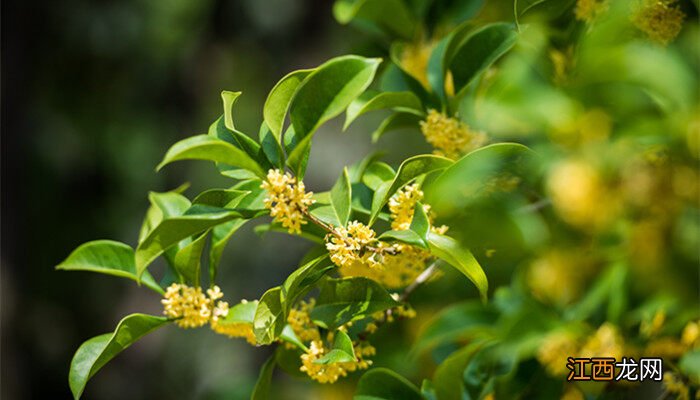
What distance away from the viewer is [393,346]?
1327 mm

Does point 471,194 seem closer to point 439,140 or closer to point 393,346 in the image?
point 439,140

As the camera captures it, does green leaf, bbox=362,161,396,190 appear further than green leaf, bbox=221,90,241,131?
Yes

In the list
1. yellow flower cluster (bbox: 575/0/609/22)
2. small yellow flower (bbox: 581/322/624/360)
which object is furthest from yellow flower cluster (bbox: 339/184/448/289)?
yellow flower cluster (bbox: 575/0/609/22)

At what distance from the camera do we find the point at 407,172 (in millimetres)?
823

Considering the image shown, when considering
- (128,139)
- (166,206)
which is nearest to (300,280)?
(166,206)

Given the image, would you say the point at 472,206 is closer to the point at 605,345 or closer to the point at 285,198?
the point at 285,198

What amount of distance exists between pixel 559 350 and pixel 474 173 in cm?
35

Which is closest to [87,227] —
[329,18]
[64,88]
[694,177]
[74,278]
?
[74,278]

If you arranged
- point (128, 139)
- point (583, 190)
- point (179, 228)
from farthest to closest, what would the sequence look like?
point (128, 139) < point (179, 228) < point (583, 190)

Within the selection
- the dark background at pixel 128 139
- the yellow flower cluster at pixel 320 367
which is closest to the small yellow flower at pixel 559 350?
the yellow flower cluster at pixel 320 367

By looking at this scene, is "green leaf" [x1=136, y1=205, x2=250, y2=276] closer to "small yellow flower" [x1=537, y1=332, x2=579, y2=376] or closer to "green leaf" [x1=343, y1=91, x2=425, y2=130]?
"green leaf" [x1=343, y1=91, x2=425, y2=130]

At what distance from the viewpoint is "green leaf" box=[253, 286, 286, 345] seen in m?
→ 0.80

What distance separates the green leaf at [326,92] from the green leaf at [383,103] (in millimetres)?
119

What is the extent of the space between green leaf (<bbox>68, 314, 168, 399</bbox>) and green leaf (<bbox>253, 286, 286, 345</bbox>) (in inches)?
5.5
